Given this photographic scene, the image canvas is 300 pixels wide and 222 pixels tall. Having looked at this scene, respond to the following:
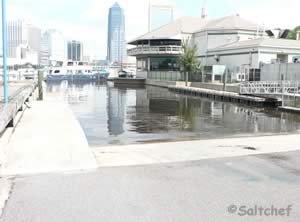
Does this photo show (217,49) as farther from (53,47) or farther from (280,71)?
(53,47)

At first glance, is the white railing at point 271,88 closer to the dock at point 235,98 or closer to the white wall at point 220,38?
the dock at point 235,98

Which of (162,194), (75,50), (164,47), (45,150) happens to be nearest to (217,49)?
(164,47)

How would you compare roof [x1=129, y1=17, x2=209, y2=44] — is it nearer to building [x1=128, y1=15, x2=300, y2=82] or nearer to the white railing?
building [x1=128, y1=15, x2=300, y2=82]

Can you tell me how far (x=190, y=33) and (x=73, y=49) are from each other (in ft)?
416

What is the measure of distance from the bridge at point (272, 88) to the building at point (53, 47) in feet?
363

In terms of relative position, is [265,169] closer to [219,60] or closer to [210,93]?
[210,93]

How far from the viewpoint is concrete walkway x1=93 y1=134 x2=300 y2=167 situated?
26.3ft

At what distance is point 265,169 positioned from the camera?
7.21 meters

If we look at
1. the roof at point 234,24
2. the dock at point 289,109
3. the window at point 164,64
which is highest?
the roof at point 234,24

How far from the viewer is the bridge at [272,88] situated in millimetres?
29802

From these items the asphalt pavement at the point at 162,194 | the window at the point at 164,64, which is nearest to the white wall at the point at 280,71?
the asphalt pavement at the point at 162,194

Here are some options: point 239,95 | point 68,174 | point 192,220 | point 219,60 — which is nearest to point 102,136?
point 68,174

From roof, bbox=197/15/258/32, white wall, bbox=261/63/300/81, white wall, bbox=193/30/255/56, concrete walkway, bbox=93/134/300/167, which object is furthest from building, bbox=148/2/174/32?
concrete walkway, bbox=93/134/300/167

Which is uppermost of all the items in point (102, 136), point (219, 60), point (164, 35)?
point (164, 35)
